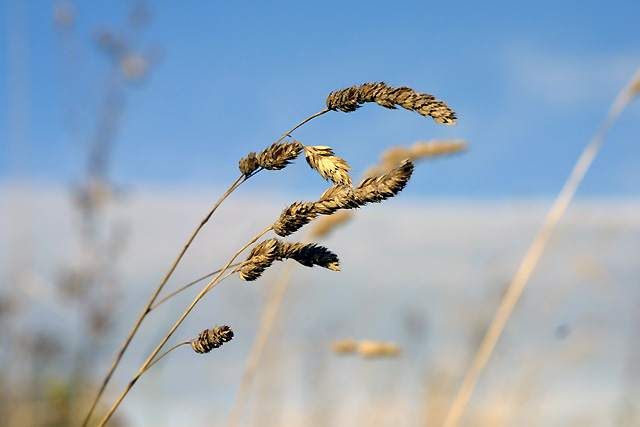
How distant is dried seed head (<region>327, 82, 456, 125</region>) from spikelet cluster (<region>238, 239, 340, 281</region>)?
24 centimetres

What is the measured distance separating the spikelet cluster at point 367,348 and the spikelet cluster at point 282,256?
5.71 feet

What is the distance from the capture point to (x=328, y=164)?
99 centimetres

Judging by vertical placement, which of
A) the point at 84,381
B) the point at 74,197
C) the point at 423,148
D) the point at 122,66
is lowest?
the point at 423,148

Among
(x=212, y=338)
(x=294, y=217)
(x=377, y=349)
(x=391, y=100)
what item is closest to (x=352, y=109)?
(x=391, y=100)

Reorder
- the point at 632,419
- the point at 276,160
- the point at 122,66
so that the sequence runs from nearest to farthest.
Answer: the point at 276,160 < the point at 632,419 < the point at 122,66

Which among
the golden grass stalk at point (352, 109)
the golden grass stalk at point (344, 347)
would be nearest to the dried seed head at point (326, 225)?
the golden grass stalk at point (344, 347)

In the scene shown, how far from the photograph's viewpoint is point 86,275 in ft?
14.6

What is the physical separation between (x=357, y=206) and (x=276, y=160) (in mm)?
186

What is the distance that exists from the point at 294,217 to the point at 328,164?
11cm

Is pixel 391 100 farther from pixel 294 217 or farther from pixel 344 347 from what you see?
pixel 344 347

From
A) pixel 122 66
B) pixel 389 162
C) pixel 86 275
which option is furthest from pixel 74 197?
pixel 389 162

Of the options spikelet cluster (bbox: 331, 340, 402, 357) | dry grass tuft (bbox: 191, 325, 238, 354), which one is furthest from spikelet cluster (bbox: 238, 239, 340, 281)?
spikelet cluster (bbox: 331, 340, 402, 357)

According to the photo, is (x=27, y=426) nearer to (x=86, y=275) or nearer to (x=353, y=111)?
(x=86, y=275)

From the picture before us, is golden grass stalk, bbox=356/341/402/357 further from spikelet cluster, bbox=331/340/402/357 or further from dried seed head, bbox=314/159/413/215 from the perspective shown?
dried seed head, bbox=314/159/413/215
